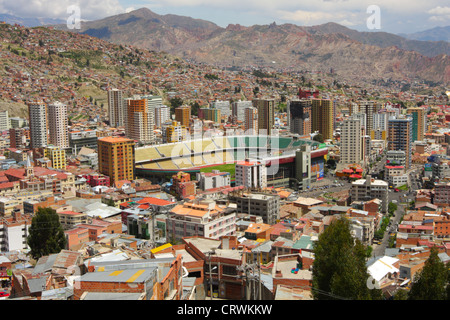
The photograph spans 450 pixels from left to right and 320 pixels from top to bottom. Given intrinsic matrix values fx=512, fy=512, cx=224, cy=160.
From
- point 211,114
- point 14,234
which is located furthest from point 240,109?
point 14,234

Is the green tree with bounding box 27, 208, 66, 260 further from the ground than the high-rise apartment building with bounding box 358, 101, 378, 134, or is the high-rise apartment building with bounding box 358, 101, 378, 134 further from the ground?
the high-rise apartment building with bounding box 358, 101, 378, 134

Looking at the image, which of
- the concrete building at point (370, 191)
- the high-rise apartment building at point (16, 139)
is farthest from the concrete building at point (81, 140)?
the concrete building at point (370, 191)

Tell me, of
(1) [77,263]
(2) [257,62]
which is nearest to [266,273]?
(1) [77,263]

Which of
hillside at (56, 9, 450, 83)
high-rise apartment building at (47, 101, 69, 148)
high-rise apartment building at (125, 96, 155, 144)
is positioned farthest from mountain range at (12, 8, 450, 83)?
high-rise apartment building at (47, 101, 69, 148)

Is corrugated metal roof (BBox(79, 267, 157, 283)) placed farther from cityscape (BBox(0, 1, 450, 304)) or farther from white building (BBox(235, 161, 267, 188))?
white building (BBox(235, 161, 267, 188))

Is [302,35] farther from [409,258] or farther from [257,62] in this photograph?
[409,258]

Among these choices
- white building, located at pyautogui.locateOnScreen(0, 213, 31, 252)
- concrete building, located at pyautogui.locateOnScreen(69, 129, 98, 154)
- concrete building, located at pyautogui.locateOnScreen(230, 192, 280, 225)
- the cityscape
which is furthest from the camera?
concrete building, located at pyautogui.locateOnScreen(69, 129, 98, 154)

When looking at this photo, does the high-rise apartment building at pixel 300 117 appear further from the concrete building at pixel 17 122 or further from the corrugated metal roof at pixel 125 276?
the corrugated metal roof at pixel 125 276

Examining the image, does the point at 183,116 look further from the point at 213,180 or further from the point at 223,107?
the point at 213,180
